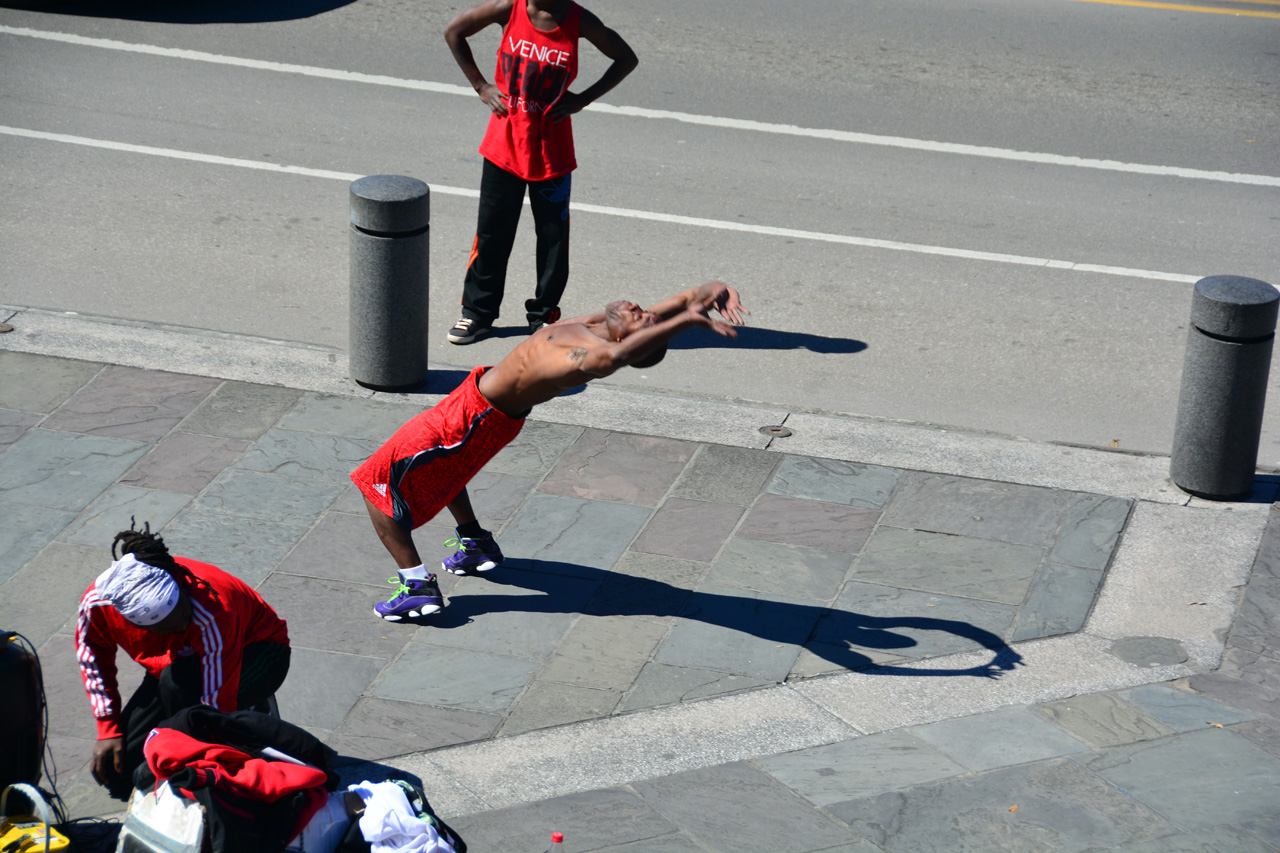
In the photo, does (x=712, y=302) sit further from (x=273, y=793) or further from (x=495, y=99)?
(x=495, y=99)

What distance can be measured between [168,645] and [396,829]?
108 centimetres

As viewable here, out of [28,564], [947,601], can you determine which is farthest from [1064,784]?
[28,564]

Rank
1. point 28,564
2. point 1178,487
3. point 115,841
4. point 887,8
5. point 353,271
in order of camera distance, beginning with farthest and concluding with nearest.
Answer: point 887,8, point 353,271, point 1178,487, point 28,564, point 115,841

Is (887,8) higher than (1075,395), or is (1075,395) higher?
(887,8)

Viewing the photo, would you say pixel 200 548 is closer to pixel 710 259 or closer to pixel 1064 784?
pixel 1064 784

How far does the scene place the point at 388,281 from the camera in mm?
8156

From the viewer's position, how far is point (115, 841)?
4.91m

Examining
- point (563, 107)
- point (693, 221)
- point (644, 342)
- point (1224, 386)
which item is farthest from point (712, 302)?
point (693, 221)

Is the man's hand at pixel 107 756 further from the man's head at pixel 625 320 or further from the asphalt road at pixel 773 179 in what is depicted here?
the asphalt road at pixel 773 179

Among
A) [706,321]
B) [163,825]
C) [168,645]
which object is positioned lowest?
[163,825]

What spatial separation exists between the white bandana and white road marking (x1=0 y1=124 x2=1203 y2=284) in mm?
6572

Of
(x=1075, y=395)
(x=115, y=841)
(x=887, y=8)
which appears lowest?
(x=115, y=841)

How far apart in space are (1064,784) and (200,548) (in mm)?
3960

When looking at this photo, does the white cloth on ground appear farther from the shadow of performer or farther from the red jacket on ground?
the shadow of performer
